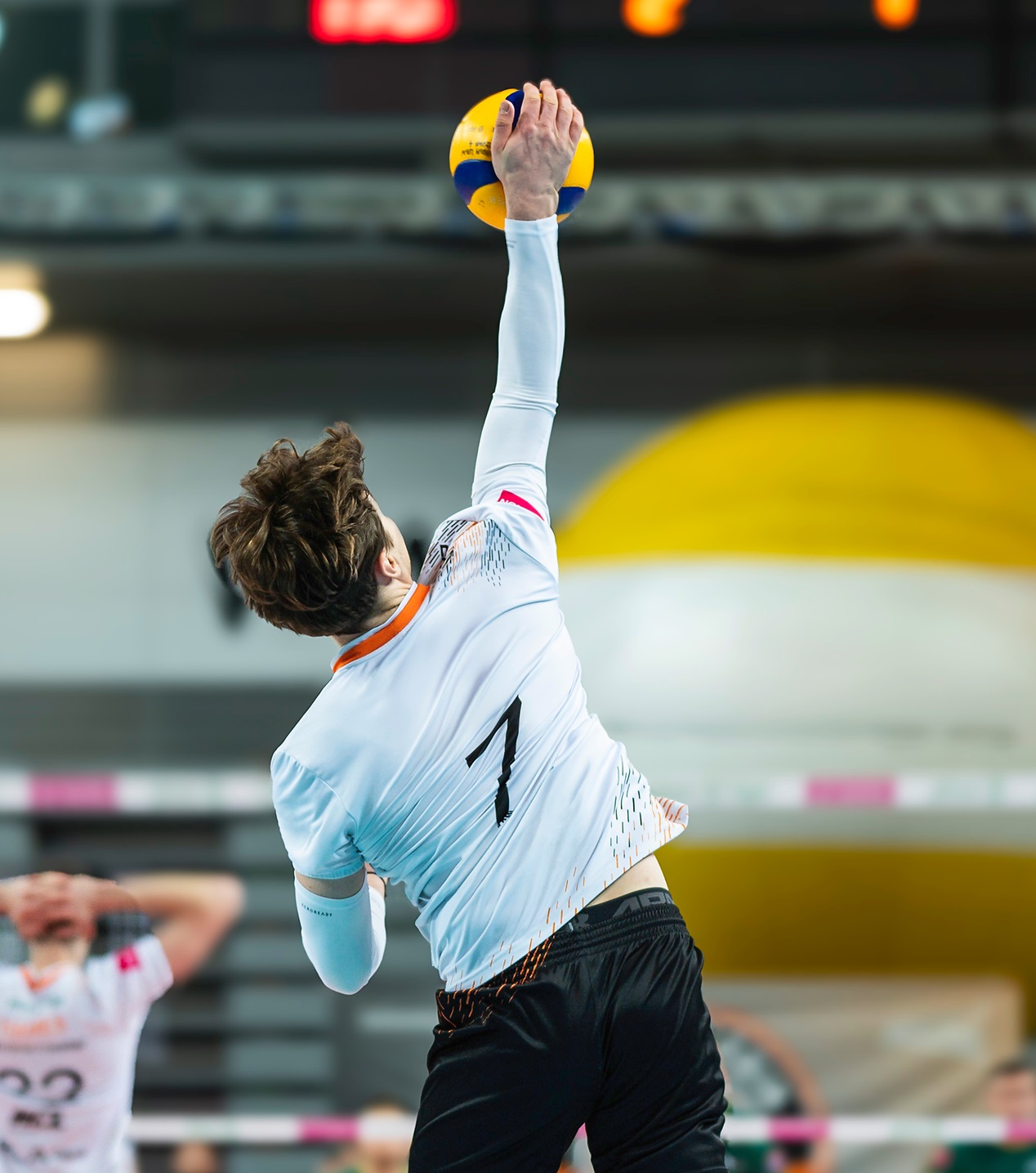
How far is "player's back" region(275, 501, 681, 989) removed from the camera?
5.29 feet

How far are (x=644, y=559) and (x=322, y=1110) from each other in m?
3.56

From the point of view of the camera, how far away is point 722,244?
6738mm

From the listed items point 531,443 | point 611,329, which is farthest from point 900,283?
point 531,443

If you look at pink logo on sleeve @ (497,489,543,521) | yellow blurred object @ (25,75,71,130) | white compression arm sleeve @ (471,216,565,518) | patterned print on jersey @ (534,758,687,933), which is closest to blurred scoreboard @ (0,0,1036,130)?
yellow blurred object @ (25,75,71,130)

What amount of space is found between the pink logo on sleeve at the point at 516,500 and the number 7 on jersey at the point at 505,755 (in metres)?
0.27

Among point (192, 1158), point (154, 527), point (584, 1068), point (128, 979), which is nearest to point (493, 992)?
point (584, 1068)

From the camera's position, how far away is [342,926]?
66.7 inches

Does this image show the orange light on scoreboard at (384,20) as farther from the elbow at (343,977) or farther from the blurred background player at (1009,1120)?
the elbow at (343,977)

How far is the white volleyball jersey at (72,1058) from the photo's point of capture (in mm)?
2814

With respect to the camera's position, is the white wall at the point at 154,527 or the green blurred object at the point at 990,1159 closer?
the green blurred object at the point at 990,1159

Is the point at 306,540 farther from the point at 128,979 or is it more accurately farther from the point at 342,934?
the point at 128,979

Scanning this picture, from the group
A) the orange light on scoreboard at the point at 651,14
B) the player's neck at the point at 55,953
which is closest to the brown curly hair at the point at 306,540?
the player's neck at the point at 55,953

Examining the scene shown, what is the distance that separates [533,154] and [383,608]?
2.14ft

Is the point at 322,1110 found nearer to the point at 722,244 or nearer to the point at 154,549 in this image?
the point at 154,549
